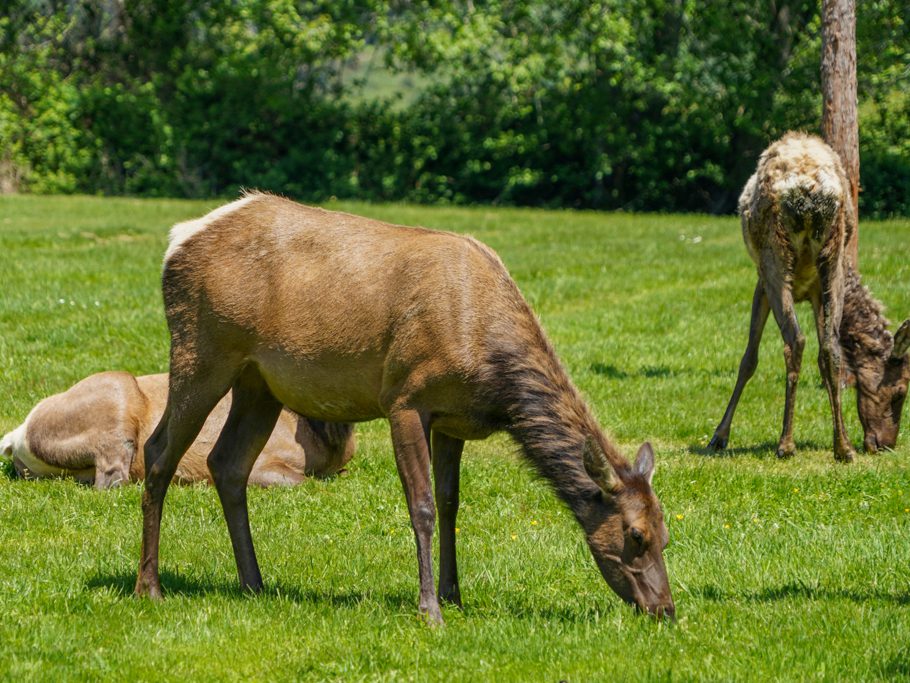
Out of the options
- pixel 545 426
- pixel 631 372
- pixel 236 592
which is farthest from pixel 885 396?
pixel 236 592

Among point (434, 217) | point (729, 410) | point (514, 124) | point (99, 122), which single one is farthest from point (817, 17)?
point (729, 410)

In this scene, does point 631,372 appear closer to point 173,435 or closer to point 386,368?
point 173,435

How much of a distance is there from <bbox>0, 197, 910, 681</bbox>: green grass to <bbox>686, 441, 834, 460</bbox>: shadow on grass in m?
0.04

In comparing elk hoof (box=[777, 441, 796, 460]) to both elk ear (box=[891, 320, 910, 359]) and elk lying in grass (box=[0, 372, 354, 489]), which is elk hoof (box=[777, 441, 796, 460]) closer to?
elk ear (box=[891, 320, 910, 359])

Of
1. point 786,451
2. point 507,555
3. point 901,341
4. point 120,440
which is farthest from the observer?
point 901,341

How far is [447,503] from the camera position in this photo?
6672 mm

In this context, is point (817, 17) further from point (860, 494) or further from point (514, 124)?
point (860, 494)

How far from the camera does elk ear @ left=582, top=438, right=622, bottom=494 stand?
19.8ft

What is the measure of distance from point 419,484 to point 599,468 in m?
0.86

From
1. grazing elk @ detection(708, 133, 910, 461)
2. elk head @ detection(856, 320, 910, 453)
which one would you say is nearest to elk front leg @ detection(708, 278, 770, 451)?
grazing elk @ detection(708, 133, 910, 461)

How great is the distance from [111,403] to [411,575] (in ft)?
11.4

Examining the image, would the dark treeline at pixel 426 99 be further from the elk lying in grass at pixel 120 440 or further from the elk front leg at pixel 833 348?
the elk lying in grass at pixel 120 440

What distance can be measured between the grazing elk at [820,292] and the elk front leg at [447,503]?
457 cm

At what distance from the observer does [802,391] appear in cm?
1284
